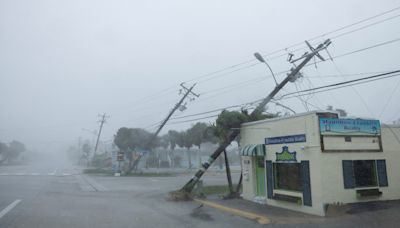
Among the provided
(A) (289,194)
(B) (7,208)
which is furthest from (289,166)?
(B) (7,208)

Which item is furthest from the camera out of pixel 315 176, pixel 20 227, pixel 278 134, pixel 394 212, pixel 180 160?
pixel 180 160

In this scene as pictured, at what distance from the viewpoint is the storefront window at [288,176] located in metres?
14.7

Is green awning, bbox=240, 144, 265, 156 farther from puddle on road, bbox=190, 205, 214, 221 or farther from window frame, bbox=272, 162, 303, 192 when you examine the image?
puddle on road, bbox=190, 205, 214, 221

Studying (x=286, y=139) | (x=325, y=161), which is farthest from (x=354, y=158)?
(x=286, y=139)

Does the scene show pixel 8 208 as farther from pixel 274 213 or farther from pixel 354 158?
pixel 354 158

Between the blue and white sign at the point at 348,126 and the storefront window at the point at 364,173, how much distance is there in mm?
1154

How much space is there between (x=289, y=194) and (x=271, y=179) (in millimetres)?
1425

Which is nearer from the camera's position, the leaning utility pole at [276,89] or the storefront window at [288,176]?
the storefront window at [288,176]

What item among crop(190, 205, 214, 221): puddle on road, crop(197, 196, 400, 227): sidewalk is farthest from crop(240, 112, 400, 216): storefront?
crop(190, 205, 214, 221): puddle on road

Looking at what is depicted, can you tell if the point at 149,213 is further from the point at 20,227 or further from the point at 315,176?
the point at 315,176

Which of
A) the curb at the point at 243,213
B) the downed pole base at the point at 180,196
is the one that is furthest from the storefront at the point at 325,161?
the downed pole base at the point at 180,196

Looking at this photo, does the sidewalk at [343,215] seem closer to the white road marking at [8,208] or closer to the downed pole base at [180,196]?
the downed pole base at [180,196]

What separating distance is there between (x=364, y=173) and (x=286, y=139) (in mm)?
3175

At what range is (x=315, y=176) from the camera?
1347 cm
